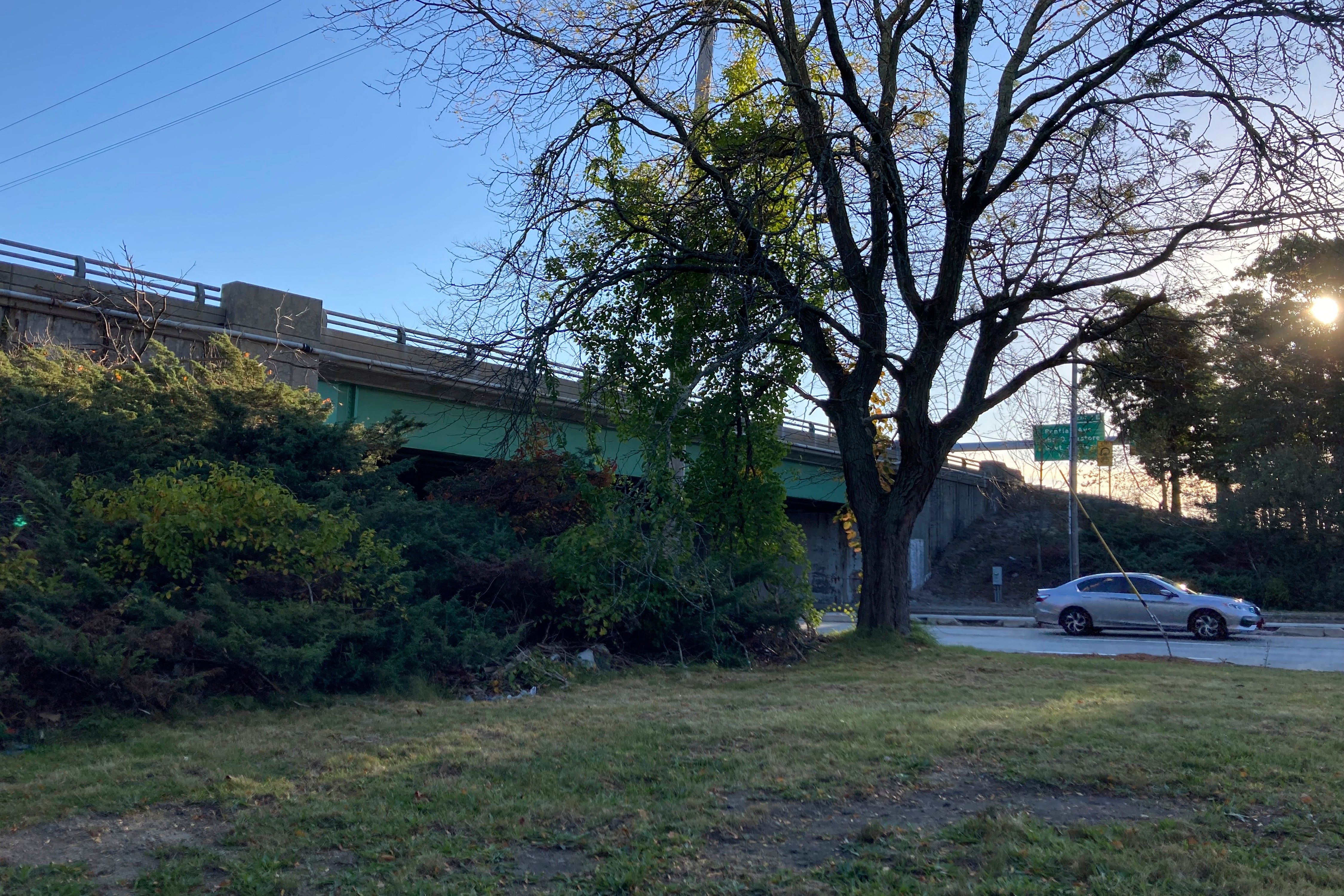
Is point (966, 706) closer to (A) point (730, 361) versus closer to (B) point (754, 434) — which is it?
(A) point (730, 361)

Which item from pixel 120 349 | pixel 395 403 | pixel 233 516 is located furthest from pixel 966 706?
pixel 395 403

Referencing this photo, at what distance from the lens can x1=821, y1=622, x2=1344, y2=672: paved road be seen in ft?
55.5

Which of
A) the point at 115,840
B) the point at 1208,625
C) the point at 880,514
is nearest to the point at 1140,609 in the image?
the point at 1208,625

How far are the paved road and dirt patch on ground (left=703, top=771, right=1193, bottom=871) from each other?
10.5m

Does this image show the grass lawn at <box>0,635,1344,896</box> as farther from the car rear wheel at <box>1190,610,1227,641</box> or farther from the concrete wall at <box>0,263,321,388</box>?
the car rear wheel at <box>1190,610,1227,641</box>

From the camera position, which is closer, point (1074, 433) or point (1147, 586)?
point (1074, 433)

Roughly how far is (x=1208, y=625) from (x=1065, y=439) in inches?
354

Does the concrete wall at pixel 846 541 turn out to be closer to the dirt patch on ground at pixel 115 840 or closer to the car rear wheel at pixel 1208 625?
the car rear wheel at pixel 1208 625

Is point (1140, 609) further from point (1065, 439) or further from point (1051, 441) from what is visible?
point (1051, 441)

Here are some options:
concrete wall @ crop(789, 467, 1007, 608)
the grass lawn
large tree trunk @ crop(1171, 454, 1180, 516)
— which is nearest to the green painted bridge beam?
the grass lawn

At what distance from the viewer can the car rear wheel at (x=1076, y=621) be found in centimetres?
2350

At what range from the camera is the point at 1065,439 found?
15.9m

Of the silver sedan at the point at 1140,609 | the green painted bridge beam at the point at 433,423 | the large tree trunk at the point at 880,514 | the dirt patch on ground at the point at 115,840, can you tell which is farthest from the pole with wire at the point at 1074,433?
the dirt patch on ground at the point at 115,840

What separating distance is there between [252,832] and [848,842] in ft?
9.34
